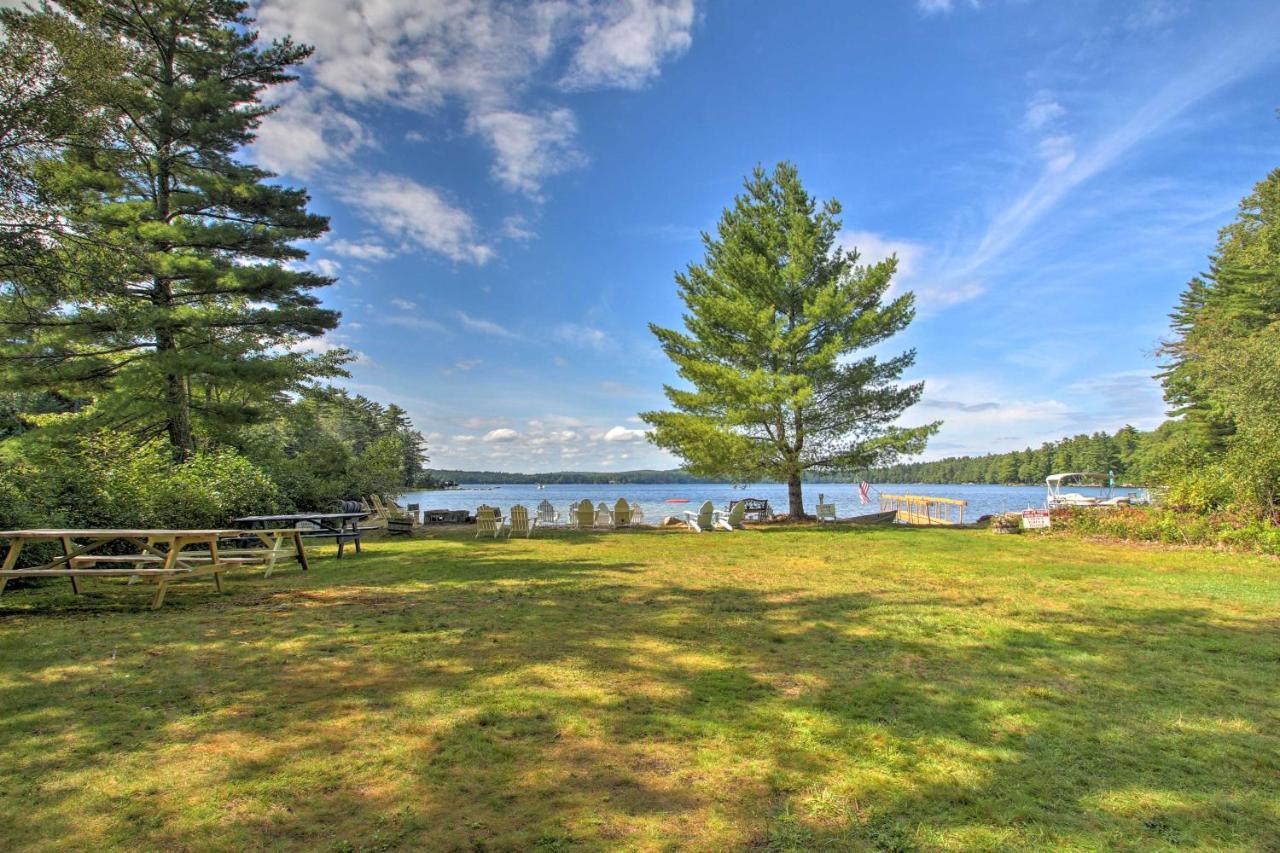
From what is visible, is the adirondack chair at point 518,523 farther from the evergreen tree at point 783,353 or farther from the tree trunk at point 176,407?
the tree trunk at point 176,407

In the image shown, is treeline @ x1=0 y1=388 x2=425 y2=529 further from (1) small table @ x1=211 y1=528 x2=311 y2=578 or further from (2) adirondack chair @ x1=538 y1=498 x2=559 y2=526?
(2) adirondack chair @ x1=538 y1=498 x2=559 y2=526

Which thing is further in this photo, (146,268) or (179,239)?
(179,239)

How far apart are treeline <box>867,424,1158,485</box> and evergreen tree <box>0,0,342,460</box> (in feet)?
61.6

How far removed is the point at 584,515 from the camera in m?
18.5

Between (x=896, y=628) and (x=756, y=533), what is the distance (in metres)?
10.6

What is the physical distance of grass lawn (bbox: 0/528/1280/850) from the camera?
2.41 metres

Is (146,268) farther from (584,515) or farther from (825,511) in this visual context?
(825,511)

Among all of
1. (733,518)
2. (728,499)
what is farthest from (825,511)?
(728,499)

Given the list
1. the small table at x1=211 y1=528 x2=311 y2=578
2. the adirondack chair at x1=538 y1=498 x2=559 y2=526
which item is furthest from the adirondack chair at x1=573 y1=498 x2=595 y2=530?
the small table at x1=211 y1=528 x2=311 y2=578

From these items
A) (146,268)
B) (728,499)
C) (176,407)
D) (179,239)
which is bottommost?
(728,499)

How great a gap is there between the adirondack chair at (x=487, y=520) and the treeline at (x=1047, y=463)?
12157mm

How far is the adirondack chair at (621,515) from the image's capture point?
18344 millimetres

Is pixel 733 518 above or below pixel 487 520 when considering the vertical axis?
below

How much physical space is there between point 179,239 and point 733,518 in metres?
16.3
